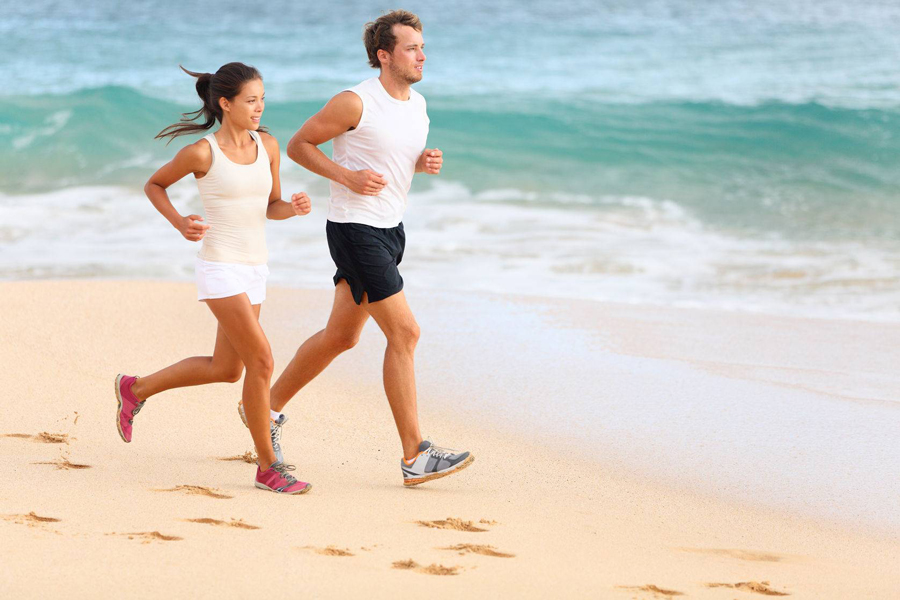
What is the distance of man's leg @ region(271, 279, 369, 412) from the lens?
13.4ft

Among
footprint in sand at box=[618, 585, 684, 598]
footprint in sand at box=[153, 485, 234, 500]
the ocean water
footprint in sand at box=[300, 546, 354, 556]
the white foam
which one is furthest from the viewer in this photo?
the ocean water

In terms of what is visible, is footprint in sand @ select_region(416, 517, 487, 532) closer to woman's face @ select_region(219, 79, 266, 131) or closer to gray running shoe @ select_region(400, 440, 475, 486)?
gray running shoe @ select_region(400, 440, 475, 486)

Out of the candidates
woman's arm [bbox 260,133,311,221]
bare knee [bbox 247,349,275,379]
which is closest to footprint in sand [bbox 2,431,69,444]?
bare knee [bbox 247,349,275,379]

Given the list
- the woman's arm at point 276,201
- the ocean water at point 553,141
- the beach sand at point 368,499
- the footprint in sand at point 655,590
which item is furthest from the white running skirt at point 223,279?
the ocean water at point 553,141

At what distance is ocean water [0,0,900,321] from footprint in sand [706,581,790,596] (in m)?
5.10

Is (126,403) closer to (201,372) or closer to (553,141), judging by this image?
(201,372)

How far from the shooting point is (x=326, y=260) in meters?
9.48

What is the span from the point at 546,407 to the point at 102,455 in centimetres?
212

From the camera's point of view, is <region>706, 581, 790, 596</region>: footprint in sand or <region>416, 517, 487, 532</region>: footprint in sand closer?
<region>706, 581, 790, 596</region>: footprint in sand

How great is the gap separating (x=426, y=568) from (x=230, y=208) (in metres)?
1.54

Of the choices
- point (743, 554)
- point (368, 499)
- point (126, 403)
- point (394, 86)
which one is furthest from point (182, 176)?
point (743, 554)

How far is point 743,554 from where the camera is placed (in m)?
3.37

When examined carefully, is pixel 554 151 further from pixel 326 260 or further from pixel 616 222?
pixel 326 260

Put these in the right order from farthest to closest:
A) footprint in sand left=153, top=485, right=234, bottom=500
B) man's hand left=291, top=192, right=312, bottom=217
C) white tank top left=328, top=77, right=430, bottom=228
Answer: white tank top left=328, top=77, right=430, bottom=228 → man's hand left=291, top=192, right=312, bottom=217 → footprint in sand left=153, top=485, right=234, bottom=500
